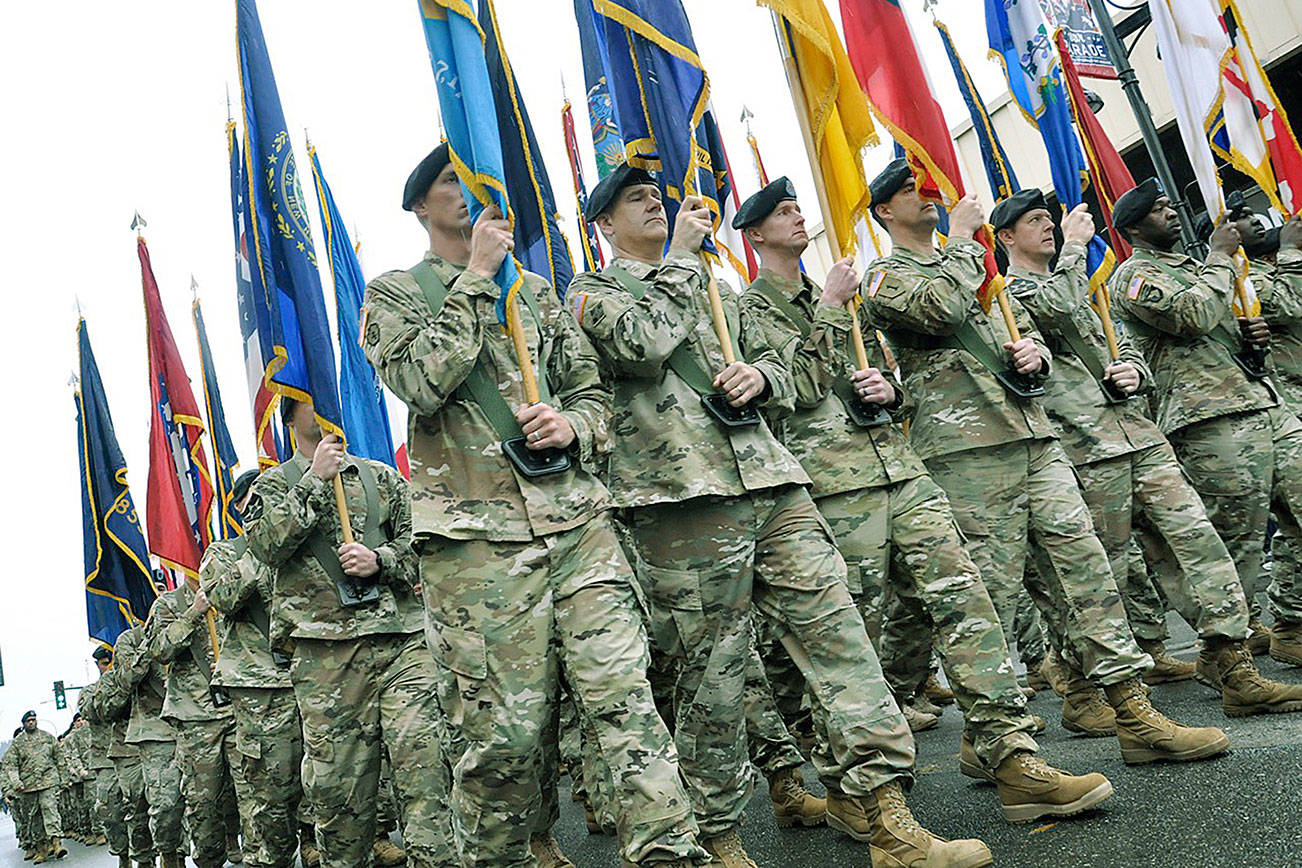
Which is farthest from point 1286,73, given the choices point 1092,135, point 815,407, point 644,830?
point 644,830

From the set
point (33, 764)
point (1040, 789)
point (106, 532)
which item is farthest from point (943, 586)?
point (33, 764)

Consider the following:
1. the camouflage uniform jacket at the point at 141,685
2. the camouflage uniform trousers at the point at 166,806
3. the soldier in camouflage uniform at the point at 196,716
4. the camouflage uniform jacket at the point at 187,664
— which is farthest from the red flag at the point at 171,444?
the camouflage uniform trousers at the point at 166,806

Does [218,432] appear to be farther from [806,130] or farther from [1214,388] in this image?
[1214,388]

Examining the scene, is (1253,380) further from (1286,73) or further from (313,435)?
(1286,73)

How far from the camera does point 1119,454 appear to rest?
18.1 ft

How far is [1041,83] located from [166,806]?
8.42 meters

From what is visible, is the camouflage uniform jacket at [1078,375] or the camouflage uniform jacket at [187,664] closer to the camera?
the camouflage uniform jacket at [1078,375]

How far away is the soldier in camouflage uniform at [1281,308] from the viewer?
6.40 meters

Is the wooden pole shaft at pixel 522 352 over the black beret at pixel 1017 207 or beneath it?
beneath

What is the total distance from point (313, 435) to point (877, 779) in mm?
3799

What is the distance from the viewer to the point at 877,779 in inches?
142

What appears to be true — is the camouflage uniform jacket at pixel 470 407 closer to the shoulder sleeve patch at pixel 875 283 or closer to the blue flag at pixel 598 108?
the shoulder sleeve patch at pixel 875 283

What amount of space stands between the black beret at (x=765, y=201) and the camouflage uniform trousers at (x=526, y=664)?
194 cm

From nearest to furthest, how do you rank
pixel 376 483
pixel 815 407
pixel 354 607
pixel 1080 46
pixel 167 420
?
pixel 815 407 < pixel 354 607 < pixel 376 483 < pixel 1080 46 < pixel 167 420
